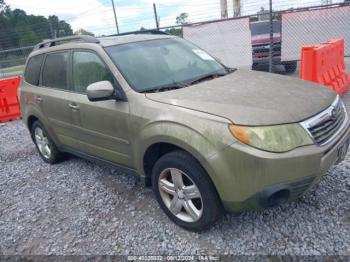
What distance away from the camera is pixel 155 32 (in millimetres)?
4449

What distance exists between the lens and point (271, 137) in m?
2.41

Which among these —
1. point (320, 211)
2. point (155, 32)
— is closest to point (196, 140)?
point (320, 211)

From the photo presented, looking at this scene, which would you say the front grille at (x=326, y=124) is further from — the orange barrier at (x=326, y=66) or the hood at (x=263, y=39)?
the hood at (x=263, y=39)

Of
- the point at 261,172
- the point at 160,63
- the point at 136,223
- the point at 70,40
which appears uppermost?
the point at 70,40

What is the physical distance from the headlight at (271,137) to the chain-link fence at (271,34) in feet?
20.2

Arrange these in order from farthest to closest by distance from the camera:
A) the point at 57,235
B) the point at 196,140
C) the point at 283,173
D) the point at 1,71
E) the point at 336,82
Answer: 1. the point at 1,71
2. the point at 336,82
3. the point at 57,235
4. the point at 196,140
5. the point at 283,173

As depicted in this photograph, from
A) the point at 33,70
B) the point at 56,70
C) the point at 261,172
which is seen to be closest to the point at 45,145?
the point at 33,70

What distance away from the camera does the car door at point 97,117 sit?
130 inches

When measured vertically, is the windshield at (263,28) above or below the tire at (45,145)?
above

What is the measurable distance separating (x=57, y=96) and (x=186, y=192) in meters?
2.23

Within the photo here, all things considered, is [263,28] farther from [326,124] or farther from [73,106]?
[326,124]

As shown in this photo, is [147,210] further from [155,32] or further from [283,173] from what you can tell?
[155,32]

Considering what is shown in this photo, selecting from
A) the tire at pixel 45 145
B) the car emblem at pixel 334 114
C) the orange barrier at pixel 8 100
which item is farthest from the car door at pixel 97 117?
the orange barrier at pixel 8 100

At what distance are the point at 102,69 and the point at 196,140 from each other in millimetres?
1495
